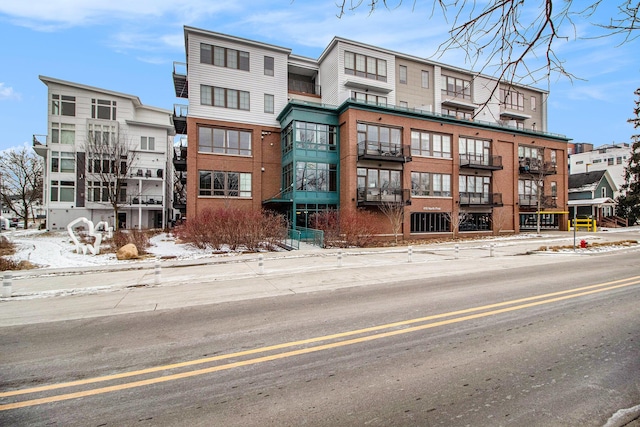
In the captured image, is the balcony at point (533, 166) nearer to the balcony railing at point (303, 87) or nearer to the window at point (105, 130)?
the balcony railing at point (303, 87)

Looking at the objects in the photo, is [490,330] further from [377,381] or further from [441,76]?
[441,76]

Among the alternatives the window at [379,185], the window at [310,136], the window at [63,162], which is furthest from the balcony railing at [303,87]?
the window at [63,162]

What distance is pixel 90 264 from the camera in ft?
46.6

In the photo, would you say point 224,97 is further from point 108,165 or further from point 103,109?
point 103,109

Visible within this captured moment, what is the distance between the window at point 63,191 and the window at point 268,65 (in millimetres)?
25574

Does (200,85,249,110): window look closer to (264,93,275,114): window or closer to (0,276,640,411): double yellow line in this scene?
(264,93,275,114): window

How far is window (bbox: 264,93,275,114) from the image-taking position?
1143 inches

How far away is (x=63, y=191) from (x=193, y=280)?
3526 centimetres

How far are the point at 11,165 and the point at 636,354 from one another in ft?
208

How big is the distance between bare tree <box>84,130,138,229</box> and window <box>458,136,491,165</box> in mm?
31438

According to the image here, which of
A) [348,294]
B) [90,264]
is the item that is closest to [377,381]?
[348,294]

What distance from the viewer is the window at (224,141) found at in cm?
2659

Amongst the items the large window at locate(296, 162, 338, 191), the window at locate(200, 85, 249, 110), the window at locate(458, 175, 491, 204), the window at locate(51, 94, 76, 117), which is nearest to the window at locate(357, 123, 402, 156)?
the large window at locate(296, 162, 338, 191)

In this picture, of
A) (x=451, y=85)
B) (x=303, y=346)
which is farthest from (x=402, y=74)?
(x=303, y=346)
